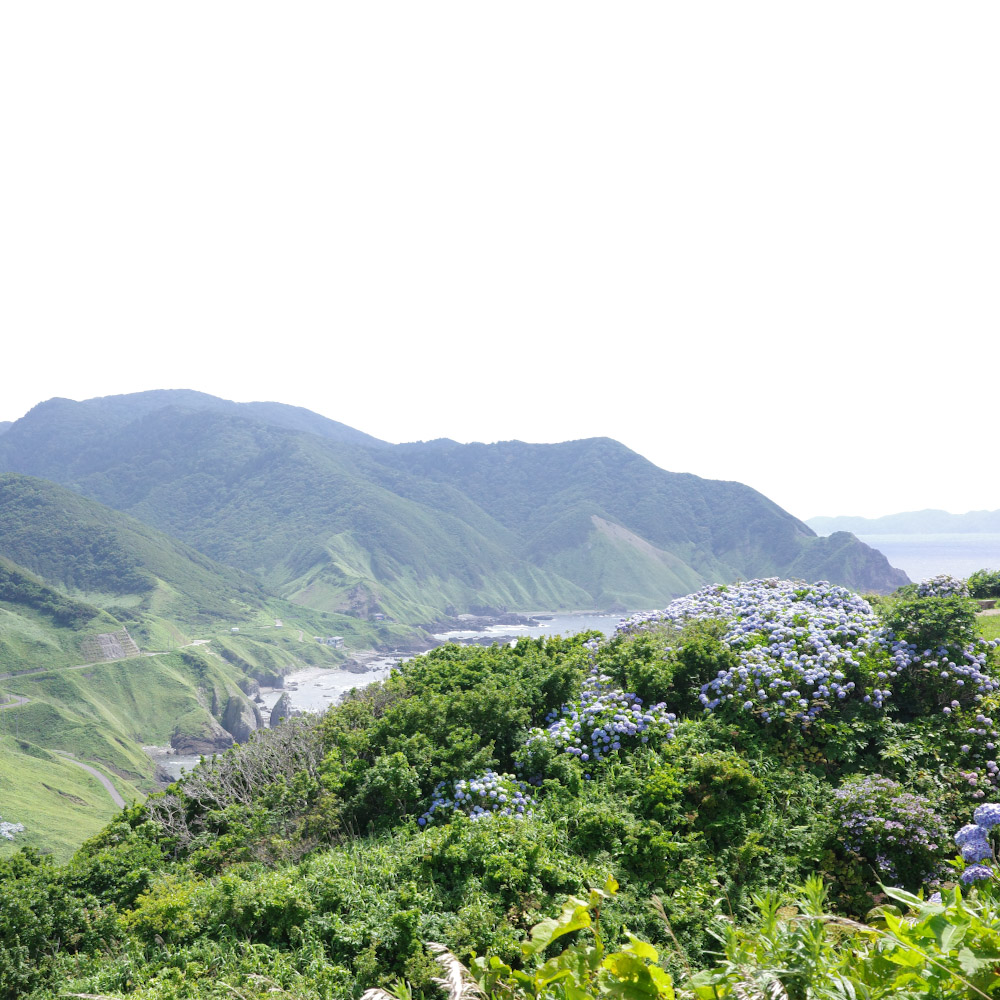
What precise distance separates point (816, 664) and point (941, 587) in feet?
16.9

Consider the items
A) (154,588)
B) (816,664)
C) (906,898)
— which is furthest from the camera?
(154,588)

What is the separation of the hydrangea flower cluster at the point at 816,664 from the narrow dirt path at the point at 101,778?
82699mm

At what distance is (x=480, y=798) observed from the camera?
9.48 m

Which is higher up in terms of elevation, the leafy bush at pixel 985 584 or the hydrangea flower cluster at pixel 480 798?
the leafy bush at pixel 985 584

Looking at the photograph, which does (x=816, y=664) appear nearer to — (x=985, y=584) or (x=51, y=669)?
(x=985, y=584)

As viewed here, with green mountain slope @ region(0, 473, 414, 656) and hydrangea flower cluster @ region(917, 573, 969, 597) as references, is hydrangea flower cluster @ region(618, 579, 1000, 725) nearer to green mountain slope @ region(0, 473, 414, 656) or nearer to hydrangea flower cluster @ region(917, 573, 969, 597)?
hydrangea flower cluster @ region(917, 573, 969, 597)

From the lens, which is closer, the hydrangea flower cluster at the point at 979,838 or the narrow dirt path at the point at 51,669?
the hydrangea flower cluster at the point at 979,838

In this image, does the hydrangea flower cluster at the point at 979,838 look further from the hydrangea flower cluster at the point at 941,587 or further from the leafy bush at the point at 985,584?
the leafy bush at the point at 985,584

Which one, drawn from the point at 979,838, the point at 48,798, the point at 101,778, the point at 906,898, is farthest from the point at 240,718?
the point at 906,898

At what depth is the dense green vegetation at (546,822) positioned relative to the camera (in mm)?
6547

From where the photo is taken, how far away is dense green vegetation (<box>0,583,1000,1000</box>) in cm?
655

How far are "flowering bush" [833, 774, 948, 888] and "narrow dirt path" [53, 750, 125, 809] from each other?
85217mm

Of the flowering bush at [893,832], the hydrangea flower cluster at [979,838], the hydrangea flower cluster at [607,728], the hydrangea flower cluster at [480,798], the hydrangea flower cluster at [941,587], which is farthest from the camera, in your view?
the hydrangea flower cluster at [941,587]

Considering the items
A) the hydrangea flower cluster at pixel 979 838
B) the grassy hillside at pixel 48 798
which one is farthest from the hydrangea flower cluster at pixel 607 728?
the grassy hillside at pixel 48 798
